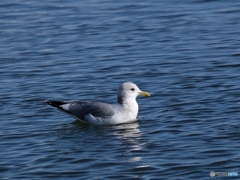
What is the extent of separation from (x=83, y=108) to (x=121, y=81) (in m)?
2.96

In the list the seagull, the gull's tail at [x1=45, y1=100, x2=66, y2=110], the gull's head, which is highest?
the gull's head

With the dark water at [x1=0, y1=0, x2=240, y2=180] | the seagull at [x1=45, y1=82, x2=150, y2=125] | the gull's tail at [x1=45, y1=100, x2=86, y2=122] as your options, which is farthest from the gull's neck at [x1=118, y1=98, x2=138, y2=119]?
the gull's tail at [x1=45, y1=100, x2=86, y2=122]

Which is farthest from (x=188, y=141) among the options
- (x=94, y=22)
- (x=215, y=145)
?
(x=94, y=22)

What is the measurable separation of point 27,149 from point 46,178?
64.1 inches

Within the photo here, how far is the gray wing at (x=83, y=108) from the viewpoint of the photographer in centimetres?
1351

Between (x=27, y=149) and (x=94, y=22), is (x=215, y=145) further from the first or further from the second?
(x=94, y=22)

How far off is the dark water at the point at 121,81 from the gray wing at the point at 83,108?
0.94 ft

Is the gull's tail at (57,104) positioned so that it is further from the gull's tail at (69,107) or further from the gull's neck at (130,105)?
the gull's neck at (130,105)

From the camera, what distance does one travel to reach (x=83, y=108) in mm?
13773

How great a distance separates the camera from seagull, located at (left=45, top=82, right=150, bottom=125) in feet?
44.3

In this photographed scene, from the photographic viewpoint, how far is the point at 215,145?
11516 mm

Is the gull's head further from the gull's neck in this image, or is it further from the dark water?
the dark water

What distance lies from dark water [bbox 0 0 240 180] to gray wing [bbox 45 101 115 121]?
0.94 ft

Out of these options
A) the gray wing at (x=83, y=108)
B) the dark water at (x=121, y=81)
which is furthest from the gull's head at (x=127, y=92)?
the dark water at (x=121, y=81)
